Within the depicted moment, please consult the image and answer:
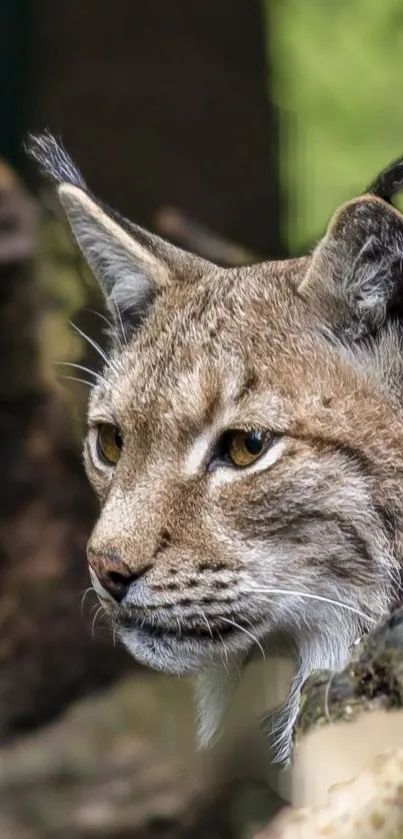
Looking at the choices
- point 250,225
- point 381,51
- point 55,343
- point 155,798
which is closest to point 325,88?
point 381,51

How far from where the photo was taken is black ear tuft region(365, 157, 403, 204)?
2.24 metres

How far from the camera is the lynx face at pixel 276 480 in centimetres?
234

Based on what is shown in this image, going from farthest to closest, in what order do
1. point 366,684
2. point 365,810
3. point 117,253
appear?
point 117,253 → point 366,684 → point 365,810

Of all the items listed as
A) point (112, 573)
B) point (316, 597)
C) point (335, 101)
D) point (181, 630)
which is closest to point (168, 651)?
point (181, 630)

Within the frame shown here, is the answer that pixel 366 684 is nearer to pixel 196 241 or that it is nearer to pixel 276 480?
pixel 276 480

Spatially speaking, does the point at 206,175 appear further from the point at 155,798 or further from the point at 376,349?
the point at 376,349

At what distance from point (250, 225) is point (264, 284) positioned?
311 centimetres

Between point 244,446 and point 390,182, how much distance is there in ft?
1.82

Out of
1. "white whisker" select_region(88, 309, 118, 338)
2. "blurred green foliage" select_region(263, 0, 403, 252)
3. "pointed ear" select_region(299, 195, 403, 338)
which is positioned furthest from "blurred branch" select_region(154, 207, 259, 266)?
"pointed ear" select_region(299, 195, 403, 338)

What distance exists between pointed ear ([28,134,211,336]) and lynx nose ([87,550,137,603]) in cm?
72

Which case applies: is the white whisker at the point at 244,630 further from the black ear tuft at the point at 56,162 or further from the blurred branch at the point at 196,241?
the blurred branch at the point at 196,241

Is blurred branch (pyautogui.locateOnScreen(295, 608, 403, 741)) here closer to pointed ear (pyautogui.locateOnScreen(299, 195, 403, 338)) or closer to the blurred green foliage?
pointed ear (pyautogui.locateOnScreen(299, 195, 403, 338))

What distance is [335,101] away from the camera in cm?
470

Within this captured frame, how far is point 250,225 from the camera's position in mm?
5727
